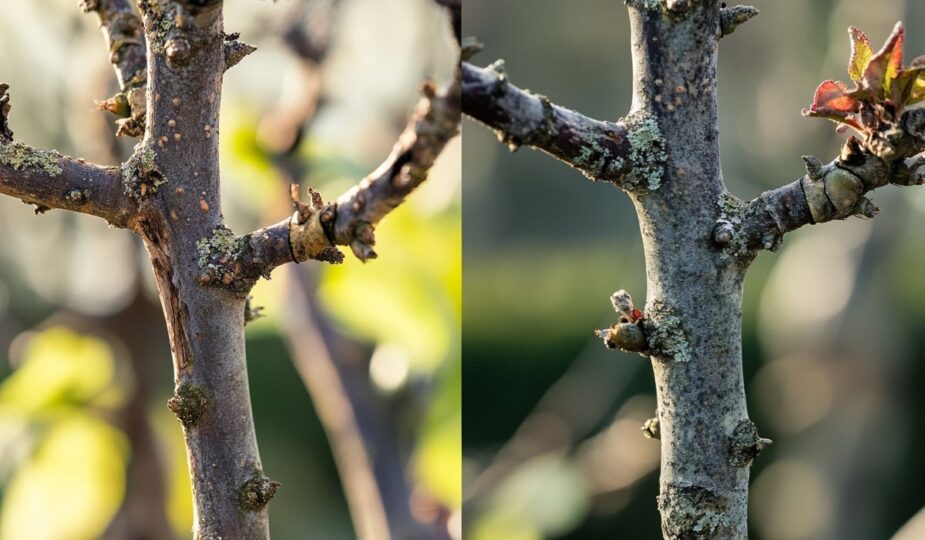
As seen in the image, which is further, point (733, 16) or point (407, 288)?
point (407, 288)

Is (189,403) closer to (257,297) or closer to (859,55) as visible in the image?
(859,55)

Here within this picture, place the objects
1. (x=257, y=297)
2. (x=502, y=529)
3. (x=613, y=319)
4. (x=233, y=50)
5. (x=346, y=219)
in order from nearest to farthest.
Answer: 1. (x=346, y=219)
2. (x=233, y=50)
3. (x=257, y=297)
4. (x=502, y=529)
5. (x=613, y=319)

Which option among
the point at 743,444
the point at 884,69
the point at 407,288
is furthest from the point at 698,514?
the point at 407,288

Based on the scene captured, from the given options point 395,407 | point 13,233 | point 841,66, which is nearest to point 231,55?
point 395,407

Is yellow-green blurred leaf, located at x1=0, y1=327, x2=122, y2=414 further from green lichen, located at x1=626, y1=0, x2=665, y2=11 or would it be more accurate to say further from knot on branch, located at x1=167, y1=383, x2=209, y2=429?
green lichen, located at x1=626, y1=0, x2=665, y2=11

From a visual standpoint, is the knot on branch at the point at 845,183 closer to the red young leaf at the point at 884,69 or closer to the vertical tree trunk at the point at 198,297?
the red young leaf at the point at 884,69

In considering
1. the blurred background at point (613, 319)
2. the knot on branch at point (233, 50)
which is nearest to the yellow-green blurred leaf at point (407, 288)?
the blurred background at point (613, 319)

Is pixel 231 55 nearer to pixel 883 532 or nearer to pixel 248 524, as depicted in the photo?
pixel 248 524

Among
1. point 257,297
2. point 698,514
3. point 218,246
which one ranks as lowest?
point 698,514
